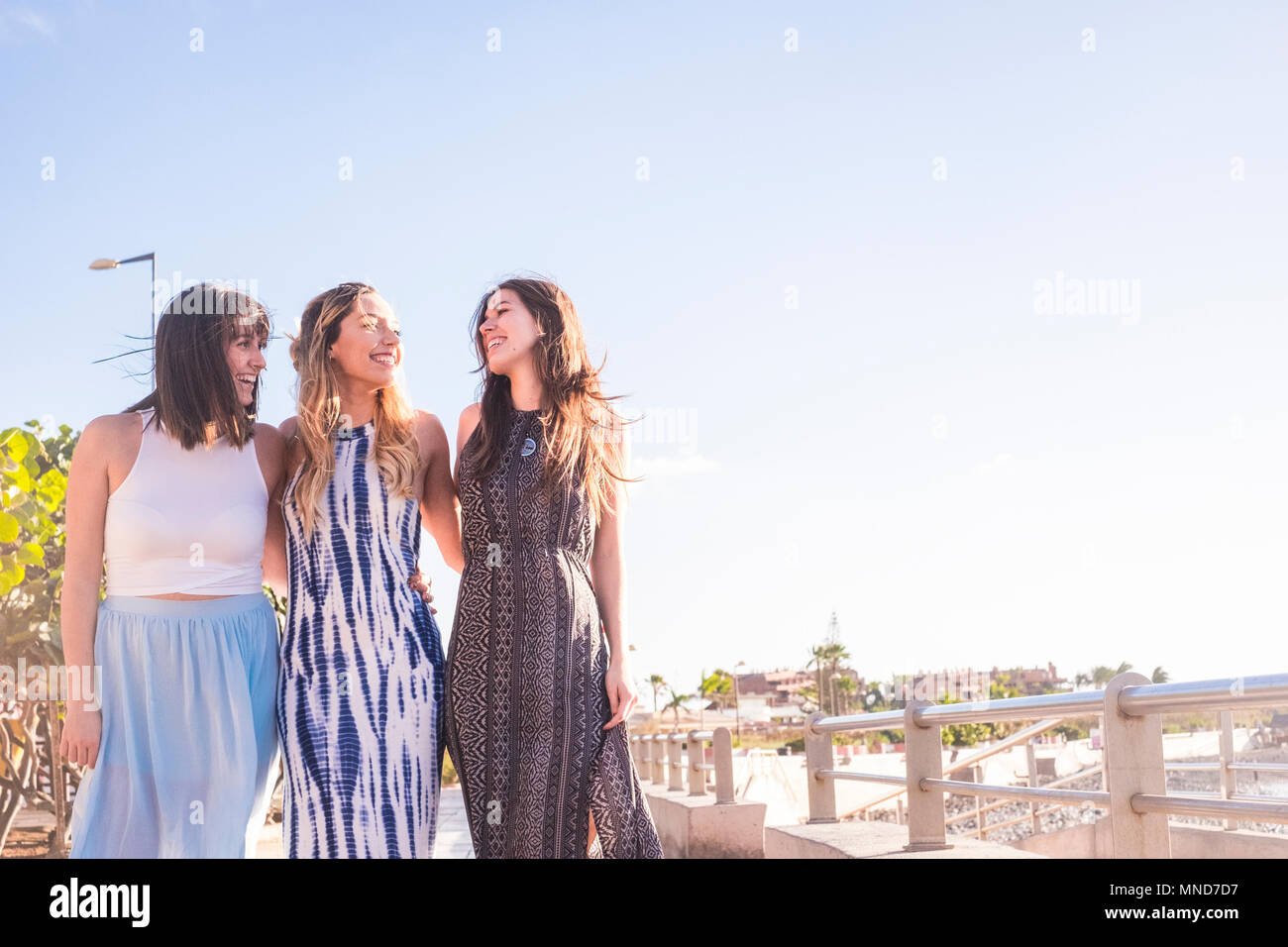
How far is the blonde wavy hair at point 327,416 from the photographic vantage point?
3.30 m

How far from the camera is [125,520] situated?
3141mm

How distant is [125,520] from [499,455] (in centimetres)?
98

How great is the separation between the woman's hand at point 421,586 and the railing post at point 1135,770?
1.80 meters

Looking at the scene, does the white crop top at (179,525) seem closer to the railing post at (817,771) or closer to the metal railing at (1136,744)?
the metal railing at (1136,744)

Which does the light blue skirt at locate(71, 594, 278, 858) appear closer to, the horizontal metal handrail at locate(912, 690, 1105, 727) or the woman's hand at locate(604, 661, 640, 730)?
the woman's hand at locate(604, 661, 640, 730)

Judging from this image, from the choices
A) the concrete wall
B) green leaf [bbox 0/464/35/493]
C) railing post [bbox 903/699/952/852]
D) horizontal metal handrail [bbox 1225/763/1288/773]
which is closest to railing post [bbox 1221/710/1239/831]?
horizontal metal handrail [bbox 1225/763/1288/773]

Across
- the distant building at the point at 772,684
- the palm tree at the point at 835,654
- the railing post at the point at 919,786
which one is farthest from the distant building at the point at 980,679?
the railing post at the point at 919,786

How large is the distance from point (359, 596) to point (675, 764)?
804 centimetres

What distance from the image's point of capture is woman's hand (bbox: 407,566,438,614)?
10.9 ft

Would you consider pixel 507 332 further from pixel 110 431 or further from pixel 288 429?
pixel 110 431

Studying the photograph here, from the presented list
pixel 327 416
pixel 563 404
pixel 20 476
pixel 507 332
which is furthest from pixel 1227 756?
pixel 20 476
